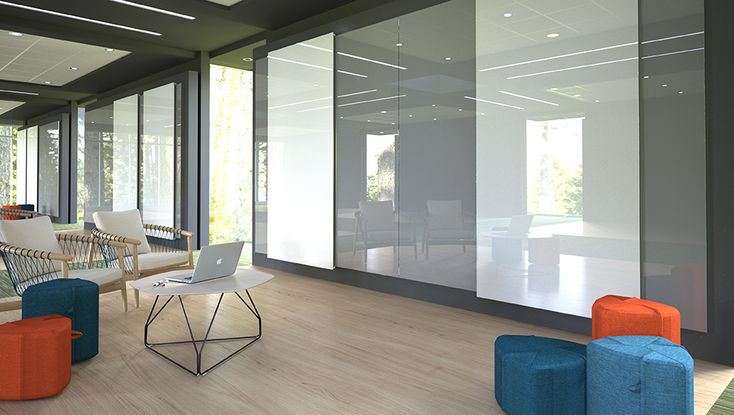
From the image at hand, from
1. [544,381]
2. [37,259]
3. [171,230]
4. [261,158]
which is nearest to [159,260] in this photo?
[171,230]

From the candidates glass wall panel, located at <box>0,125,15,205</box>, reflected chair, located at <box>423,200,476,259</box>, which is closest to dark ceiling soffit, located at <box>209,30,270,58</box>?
reflected chair, located at <box>423,200,476,259</box>

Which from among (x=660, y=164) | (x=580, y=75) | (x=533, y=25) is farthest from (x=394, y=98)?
(x=660, y=164)

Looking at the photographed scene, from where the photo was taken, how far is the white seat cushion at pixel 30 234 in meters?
4.51

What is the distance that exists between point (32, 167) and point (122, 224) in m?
13.5

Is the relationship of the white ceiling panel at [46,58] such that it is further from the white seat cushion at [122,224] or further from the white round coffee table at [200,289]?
the white round coffee table at [200,289]

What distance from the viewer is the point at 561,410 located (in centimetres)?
253

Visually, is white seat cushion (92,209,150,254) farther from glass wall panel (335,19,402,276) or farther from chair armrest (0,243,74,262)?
glass wall panel (335,19,402,276)

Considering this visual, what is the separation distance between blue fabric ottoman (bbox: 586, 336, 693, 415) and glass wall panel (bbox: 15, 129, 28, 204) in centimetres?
1885

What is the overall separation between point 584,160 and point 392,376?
2.25 metres

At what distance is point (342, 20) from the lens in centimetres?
615

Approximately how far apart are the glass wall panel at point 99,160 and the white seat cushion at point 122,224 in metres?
6.43

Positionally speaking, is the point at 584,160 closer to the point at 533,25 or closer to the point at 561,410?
the point at 533,25

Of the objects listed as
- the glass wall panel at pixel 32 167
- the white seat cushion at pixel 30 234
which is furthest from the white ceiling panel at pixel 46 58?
the glass wall panel at pixel 32 167

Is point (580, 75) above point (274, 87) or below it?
below
